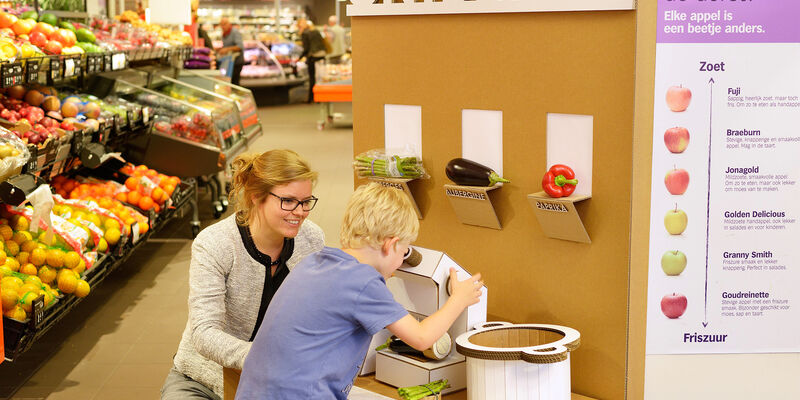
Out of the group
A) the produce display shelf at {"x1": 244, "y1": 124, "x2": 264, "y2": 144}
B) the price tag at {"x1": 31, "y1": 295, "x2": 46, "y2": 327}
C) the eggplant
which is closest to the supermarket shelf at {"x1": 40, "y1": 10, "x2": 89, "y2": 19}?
the produce display shelf at {"x1": 244, "y1": 124, "x2": 264, "y2": 144}

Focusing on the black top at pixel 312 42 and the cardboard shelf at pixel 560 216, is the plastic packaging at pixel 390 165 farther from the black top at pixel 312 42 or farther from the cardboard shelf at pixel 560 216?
the black top at pixel 312 42

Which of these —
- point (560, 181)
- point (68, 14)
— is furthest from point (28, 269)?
point (68, 14)

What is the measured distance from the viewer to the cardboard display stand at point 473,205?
8.14 feet

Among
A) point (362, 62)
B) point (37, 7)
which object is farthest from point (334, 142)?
point (362, 62)

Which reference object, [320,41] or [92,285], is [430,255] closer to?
[92,285]

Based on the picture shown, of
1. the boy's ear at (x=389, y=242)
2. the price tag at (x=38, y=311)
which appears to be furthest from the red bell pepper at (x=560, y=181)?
the price tag at (x=38, y=311)

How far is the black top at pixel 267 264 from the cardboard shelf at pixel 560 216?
29.4 inches

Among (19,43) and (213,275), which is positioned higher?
(19,43)

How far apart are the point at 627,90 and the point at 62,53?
4293 mm

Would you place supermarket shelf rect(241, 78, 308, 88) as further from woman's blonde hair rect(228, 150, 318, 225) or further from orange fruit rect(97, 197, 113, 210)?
woman's blonde hair rect(228, 150, 318, 225)

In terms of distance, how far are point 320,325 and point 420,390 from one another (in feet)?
1.47

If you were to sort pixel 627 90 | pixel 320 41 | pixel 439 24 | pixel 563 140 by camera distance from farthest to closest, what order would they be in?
Result: pixel 320 41, pixel 439 24, pixel 563 140, pixel 627 90

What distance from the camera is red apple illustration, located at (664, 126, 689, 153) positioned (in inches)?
94.0

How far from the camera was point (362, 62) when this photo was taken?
282 centimetres
